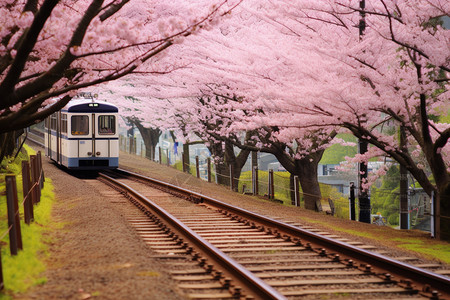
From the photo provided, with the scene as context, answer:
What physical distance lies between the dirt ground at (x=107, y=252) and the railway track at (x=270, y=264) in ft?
1.17

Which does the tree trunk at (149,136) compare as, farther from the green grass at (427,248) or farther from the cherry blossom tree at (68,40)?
the green grass at (427,248)

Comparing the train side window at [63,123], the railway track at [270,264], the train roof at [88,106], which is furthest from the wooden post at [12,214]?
the train side window at [63,123]

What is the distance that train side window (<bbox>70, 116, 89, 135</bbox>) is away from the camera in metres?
21.9

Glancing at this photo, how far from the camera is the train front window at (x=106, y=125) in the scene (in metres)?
22.4

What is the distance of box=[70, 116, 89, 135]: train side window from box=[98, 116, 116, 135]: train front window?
0.49 m

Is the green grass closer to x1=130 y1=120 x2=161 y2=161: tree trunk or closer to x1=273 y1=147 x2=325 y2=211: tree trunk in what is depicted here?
x1=273 y1=147 x2=325 y2=211: tree trunk

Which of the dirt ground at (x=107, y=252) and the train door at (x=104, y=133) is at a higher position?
the train door at (x=104, y=133)

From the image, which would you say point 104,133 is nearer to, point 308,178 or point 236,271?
point 308,178

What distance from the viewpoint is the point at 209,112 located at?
24.9 meters

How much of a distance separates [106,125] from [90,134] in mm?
697

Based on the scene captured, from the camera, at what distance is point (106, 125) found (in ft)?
73.9

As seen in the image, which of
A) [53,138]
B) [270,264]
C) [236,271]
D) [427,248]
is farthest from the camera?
[53,138]

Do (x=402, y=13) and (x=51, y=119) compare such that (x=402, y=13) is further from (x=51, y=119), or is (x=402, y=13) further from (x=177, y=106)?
(x=51, y=119)

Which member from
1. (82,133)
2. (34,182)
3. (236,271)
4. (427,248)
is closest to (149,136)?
(82,133)
